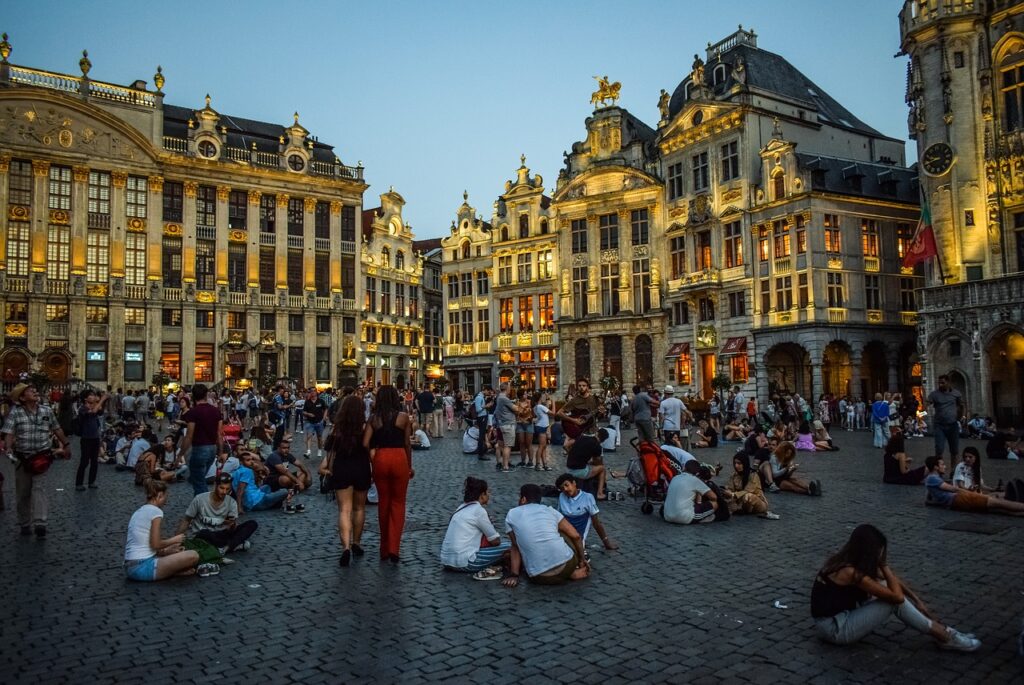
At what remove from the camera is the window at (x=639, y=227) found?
48219 millimetres

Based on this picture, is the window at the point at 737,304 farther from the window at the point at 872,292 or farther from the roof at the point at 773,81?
the roof at the point at 773,81

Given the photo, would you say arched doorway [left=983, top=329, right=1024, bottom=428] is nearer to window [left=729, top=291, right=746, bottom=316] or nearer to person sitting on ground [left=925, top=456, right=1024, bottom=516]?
window [left=729, top=291, right=746, bottom=316]

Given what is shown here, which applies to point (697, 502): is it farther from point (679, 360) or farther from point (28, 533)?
point (679, 360)

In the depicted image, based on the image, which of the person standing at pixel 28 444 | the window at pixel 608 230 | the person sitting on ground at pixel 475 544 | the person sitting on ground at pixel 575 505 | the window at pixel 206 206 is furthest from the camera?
the window at pixel 206 206

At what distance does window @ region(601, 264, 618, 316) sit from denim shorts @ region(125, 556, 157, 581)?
140ft

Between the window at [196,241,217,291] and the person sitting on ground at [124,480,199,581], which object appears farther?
the window at [196,241,217,291]

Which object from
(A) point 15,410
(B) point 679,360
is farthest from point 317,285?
(A) point 15,410

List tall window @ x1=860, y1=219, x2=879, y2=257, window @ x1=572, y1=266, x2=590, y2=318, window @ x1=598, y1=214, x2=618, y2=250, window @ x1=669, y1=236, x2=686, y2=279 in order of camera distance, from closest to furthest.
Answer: tall window @ x1=860, y1=219, x2=879, y2=257 < window @ x1=669, y1=236, x2=686, y2=279 < window @ x1=598, y1=214, x2=618, y2=250 < window @ x1=572, y1=266, x2=590, y2=318

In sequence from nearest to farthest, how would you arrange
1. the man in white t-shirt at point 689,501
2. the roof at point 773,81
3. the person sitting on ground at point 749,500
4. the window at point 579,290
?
1. the man in white t-shirt at point 689,501
2. the person sitting on ground at point 749,500
3. the roof at point 773,81
4. the window at point 579,290

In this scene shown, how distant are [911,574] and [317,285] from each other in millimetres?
53084

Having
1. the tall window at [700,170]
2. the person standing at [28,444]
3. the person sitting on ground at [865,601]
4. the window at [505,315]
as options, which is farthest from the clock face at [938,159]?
the person standing at [28,444]

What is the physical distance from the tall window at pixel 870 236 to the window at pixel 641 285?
1317cm

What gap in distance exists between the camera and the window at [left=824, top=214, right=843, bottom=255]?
1507 inches

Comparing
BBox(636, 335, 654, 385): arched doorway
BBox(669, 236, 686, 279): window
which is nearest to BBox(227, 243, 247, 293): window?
BBox(636, 335, 654, 385): arched doorway
